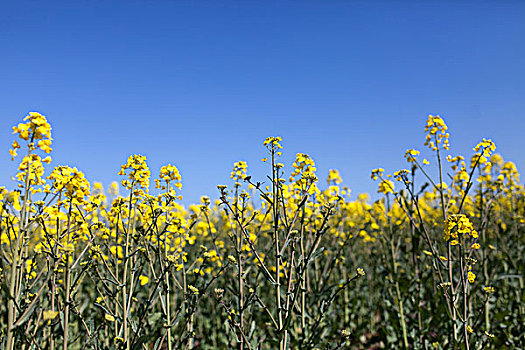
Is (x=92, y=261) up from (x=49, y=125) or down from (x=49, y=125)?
down

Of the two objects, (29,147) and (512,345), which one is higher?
(29,147)

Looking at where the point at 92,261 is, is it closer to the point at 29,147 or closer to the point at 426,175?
the point at 29,147

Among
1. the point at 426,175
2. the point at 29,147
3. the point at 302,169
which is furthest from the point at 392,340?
the point at 29,147

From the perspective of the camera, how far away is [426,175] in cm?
326

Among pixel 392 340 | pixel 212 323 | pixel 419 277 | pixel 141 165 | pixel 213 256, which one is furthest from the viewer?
pixel 212 323

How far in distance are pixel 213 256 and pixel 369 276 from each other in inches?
158

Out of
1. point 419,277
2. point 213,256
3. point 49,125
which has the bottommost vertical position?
point 419,277

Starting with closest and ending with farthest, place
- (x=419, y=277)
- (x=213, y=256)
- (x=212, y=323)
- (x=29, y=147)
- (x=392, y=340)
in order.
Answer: (x=29, y=147) < (x=419, y=277) < (x=392, y=340) < (x=213, y=256) < (x=212, y=323)

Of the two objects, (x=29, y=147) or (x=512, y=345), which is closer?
(x=29, y=147)

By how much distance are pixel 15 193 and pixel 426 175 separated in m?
3.22

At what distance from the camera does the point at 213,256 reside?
207 inches

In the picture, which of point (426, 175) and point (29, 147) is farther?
point (426, 175)

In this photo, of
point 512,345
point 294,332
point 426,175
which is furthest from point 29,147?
point 512,345

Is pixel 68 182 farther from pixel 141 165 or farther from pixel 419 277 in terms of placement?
pixel 419 277
